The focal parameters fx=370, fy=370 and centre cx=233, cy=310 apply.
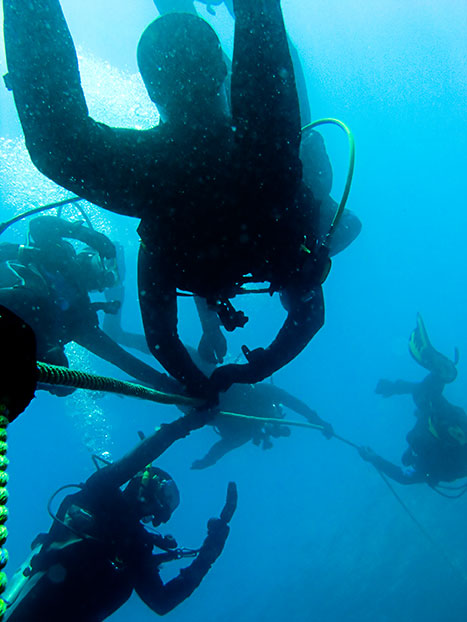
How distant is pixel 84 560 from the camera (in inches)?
213

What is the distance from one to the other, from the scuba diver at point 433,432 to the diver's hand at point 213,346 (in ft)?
23.1

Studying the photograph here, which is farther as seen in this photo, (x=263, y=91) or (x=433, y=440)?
(x=433, y=440)

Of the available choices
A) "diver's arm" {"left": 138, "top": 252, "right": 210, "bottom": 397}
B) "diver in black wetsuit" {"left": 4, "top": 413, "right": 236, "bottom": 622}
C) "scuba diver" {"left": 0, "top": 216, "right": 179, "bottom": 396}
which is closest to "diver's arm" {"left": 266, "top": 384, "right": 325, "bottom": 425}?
"diver in black wetsuit" {"left": 4, "top": 413, "right": 236, "bottom": 622}

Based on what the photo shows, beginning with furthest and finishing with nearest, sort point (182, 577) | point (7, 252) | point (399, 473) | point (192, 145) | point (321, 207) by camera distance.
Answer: point (399, 473)
point (182, 577)
point (7, 252)
point (321, 207)
point (192, 145)

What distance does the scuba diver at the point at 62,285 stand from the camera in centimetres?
470

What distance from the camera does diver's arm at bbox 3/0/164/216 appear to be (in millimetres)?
1722

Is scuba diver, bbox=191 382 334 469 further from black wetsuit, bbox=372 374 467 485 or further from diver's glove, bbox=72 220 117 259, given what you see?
diver's glove, bbox=72 220 117 259

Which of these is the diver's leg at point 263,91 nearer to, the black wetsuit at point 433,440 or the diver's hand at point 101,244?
the diver's hand at point 101,244

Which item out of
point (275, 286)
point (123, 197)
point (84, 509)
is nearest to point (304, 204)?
point (275, 286)

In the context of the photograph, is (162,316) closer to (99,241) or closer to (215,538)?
(99,241)

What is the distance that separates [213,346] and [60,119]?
365 cm

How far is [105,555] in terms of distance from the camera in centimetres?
559

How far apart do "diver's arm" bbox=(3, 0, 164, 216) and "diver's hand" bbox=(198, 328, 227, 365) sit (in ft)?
10.0

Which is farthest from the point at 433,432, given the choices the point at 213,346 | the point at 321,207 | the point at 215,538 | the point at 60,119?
the point at 60,119
